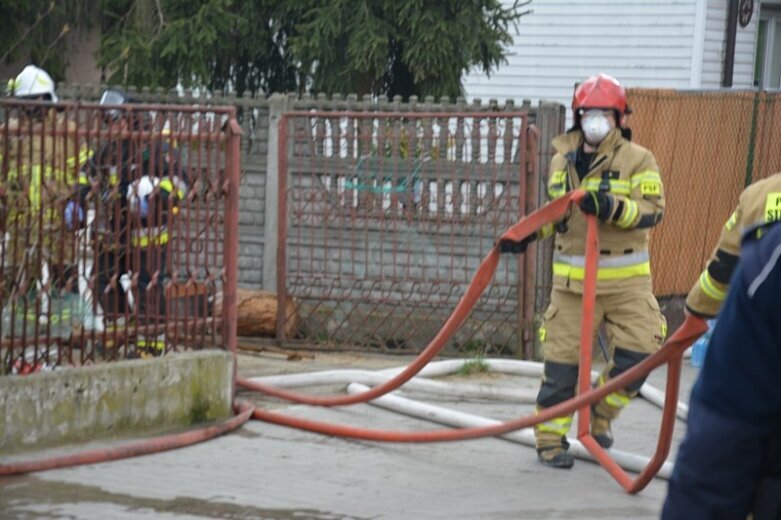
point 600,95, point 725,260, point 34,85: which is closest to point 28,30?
point 34,85

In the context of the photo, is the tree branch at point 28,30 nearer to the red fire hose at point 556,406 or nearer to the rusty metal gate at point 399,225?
the rusty metal gate at point 399,225

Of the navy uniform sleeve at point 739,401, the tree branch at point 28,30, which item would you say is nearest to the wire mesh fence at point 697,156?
the tree branch at point 28,30

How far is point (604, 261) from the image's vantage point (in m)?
6.89

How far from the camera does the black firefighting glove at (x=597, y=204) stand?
651cm

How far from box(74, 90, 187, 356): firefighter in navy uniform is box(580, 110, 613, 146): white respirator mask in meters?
2.06

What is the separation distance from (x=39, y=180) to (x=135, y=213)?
22.3 inches

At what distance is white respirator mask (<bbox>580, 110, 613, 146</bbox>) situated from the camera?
268 inches

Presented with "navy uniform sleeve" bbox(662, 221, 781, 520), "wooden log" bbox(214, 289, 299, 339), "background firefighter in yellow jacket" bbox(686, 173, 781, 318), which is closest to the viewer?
"navy uniform sleeve" bbox(662, 221, 781, 520)

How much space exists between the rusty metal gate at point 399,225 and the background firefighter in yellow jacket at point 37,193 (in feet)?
11.3

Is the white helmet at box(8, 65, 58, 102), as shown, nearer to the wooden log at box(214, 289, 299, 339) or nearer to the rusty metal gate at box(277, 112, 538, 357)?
Result: the rusty metal gate at box(277, 112, 538, 357)

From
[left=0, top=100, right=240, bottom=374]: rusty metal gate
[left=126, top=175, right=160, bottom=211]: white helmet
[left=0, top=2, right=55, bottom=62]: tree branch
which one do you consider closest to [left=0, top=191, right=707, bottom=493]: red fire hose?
[left=0, top=100, right=240, bottom=374]: rusty metal gate

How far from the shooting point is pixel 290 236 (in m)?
10.5

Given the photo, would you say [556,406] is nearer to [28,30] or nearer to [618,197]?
[618,197]

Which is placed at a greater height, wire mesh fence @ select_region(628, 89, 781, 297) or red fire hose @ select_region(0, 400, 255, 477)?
wire mesh fence @ select_region(628, 89, 781, 297)
